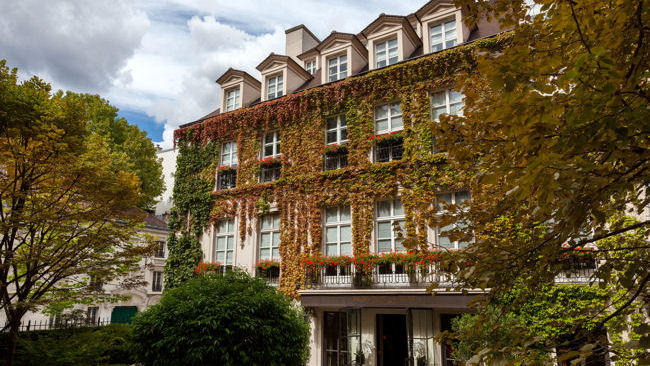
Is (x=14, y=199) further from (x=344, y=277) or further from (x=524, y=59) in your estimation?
(x=524, y=59)

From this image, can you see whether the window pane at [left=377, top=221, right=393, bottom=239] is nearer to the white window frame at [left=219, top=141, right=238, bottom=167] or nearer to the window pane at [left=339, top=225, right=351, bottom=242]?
the window pane at [left=339, top=225, right=351, bottom=242]

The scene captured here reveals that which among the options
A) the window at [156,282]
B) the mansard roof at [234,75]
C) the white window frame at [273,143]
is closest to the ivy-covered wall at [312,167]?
the white window frame at [273,143]

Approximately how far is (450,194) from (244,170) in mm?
9377

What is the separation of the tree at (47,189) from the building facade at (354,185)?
6.47 meters

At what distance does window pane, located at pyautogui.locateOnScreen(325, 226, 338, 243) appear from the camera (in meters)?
15.3

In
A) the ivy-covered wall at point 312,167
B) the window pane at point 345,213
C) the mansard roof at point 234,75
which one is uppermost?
the mansard roof at point 234,75

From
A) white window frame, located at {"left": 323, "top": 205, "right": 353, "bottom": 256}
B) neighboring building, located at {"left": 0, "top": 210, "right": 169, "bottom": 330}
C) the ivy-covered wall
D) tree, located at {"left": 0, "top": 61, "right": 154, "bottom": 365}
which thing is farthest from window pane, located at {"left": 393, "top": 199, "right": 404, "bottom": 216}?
neighboring building, located at {"left": 0, "top": 210, "right": 169, "bottom": 330}

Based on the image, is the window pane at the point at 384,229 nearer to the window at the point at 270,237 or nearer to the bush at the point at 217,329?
the window at the point at 270,237

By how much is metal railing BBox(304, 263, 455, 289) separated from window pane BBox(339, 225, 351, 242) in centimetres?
109

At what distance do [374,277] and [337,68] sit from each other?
9.48 meters

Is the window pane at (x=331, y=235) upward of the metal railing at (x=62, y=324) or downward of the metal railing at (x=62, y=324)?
upward

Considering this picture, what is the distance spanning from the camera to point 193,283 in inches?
370

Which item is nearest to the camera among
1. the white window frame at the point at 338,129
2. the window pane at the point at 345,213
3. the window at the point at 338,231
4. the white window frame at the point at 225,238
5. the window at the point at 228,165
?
the window at the point at 338,231

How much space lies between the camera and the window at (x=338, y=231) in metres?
14.9
